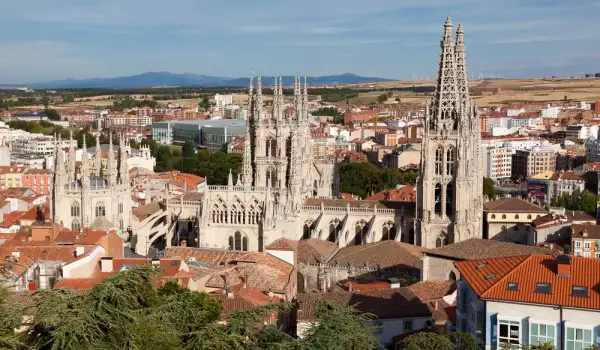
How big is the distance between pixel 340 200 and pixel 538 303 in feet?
131

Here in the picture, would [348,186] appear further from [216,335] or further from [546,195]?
[216,335]

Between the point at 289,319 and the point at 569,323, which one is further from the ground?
the point at 569,323

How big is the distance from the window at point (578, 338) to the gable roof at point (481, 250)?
2008 centimetres

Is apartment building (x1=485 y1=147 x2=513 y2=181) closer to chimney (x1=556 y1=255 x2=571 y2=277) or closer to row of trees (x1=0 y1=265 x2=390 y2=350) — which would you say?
chimney (x1=556 y1=255 x2=571 y2=277)

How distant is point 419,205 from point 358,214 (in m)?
5.08

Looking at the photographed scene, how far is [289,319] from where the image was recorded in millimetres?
42250

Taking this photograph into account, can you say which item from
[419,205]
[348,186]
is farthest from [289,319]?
[348,186]

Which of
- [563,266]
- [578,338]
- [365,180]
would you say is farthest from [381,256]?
[365,180]

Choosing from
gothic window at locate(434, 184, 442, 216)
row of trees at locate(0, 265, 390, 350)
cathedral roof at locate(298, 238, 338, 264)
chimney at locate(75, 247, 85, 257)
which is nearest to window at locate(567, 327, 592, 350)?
row of trees at locate(0, 265, 390, 350)

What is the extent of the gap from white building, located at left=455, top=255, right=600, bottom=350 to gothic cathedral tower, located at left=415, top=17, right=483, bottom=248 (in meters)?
31.1

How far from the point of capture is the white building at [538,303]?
28.5 m

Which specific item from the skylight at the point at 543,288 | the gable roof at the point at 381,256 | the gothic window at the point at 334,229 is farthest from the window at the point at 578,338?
the gothic window at the point at 334,229

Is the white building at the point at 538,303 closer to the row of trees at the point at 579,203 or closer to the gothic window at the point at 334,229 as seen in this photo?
the gothic window at the point at 334,229

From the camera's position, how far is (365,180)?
361 feet
